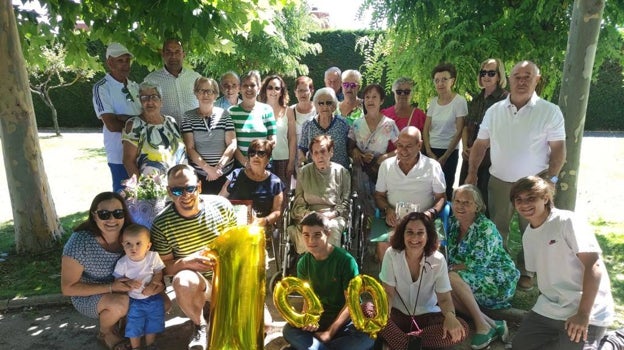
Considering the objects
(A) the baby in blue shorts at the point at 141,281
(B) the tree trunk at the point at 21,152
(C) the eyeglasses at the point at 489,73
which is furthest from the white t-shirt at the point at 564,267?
(B) the tree trunk at the point at 21,152

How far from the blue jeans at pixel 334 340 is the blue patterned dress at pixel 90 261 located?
1.40m

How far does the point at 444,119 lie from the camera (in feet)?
17.1

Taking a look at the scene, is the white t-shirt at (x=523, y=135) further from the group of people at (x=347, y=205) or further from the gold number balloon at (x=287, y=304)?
the gold number balloon at (x=287, y=304)

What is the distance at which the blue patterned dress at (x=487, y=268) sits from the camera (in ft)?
12.6

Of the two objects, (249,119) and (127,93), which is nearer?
(127,93)

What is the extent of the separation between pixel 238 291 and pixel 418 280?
141 centimetres

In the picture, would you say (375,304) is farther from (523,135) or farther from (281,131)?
(281,131)

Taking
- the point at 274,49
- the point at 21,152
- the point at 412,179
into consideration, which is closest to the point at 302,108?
the point at 412,179

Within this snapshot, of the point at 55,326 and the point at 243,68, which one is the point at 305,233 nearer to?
the point at 55,326

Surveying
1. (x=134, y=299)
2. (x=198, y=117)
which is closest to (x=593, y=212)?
(x=198, y=117)

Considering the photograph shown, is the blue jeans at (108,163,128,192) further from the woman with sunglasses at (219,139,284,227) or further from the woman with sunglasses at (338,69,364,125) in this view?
the woman with sunglasses at (338,69,364,125)

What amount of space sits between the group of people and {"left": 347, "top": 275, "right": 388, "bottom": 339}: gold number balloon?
0.28 meters

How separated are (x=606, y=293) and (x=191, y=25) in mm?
3873

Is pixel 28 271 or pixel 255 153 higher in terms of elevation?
pixel 255 153
